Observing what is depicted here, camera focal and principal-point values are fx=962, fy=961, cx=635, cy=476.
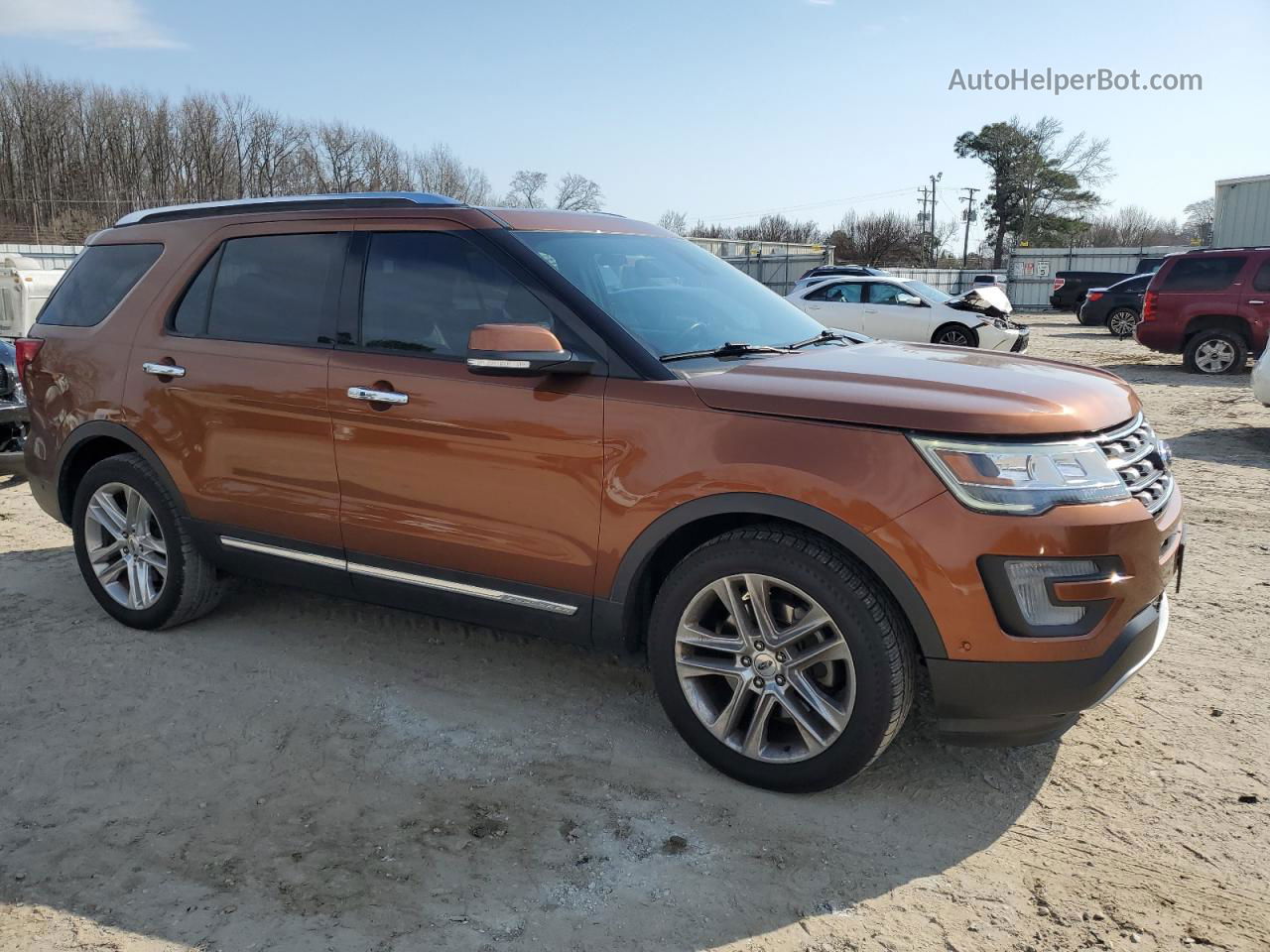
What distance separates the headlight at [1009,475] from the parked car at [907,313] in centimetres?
1479

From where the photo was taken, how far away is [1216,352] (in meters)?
15.1

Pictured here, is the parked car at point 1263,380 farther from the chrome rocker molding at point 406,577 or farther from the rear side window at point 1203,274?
the chrome rocker molding at point 406,577

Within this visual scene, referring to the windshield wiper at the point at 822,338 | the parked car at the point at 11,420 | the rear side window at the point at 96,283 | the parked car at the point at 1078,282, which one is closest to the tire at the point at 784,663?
the windshield wiper at the point at 822,338

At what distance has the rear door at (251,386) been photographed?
3.91 m

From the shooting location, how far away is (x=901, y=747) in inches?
137

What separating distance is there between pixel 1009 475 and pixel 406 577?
225cm

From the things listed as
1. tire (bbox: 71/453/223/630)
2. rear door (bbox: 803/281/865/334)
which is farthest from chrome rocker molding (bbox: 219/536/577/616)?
rear door (bbox: 803/281/865/334)

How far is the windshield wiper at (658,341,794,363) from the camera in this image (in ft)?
11.1

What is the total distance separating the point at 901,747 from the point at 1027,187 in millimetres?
72022

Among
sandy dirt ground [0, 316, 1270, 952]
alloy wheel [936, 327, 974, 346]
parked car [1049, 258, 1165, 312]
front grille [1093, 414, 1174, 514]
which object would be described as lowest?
sandy dirt ground [0, 316, 1270, 952]

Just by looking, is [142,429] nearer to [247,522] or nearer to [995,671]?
[247,522]

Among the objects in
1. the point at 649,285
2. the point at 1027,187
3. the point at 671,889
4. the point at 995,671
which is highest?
the point at 1027,187

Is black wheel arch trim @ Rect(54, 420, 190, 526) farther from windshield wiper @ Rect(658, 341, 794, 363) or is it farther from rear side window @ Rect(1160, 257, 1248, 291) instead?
rear side window @ Rect(1160, 257, 1248, 291)

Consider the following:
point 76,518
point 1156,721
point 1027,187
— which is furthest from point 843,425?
point 1027,187
